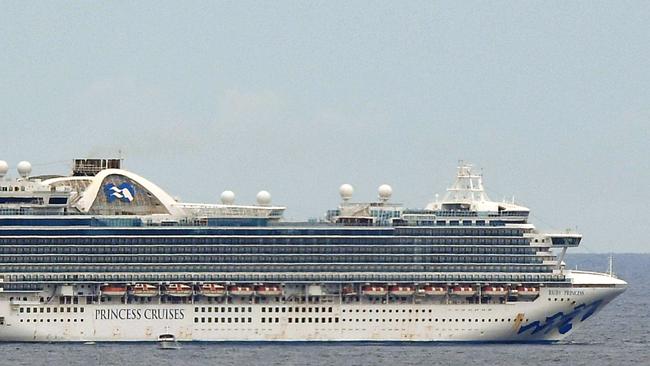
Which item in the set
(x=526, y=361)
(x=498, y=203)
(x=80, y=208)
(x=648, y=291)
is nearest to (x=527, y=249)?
(x=498, y=203)

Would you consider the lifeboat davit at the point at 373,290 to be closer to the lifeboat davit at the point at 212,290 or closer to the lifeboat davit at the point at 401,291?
the lifeboat davit at the point at 401,291

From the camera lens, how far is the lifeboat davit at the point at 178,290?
100688 millimetres

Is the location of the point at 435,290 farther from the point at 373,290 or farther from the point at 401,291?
the point at 373,290

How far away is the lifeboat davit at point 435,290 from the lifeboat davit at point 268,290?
811cm

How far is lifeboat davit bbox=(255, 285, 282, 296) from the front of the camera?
332 ft

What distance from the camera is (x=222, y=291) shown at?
101062 millimetres

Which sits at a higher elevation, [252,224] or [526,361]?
[252,224]

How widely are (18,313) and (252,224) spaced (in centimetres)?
1384

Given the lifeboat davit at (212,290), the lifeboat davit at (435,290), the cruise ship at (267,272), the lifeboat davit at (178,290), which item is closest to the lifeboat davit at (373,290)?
the cruise ship at (267,272)

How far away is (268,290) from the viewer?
101438 mm

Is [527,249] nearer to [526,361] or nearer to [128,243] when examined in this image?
[526,361]

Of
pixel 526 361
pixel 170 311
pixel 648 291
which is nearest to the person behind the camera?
pixel 526 361

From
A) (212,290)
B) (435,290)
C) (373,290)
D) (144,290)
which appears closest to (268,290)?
(212,290)

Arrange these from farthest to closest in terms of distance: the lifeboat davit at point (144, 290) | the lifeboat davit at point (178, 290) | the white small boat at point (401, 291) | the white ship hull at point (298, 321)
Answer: the white small boat at point (401, 291) < the lifeboat davit at point (178, 290) < the lifeboat davit at point (144, 290) < the white ship hull at point (298, 321)
